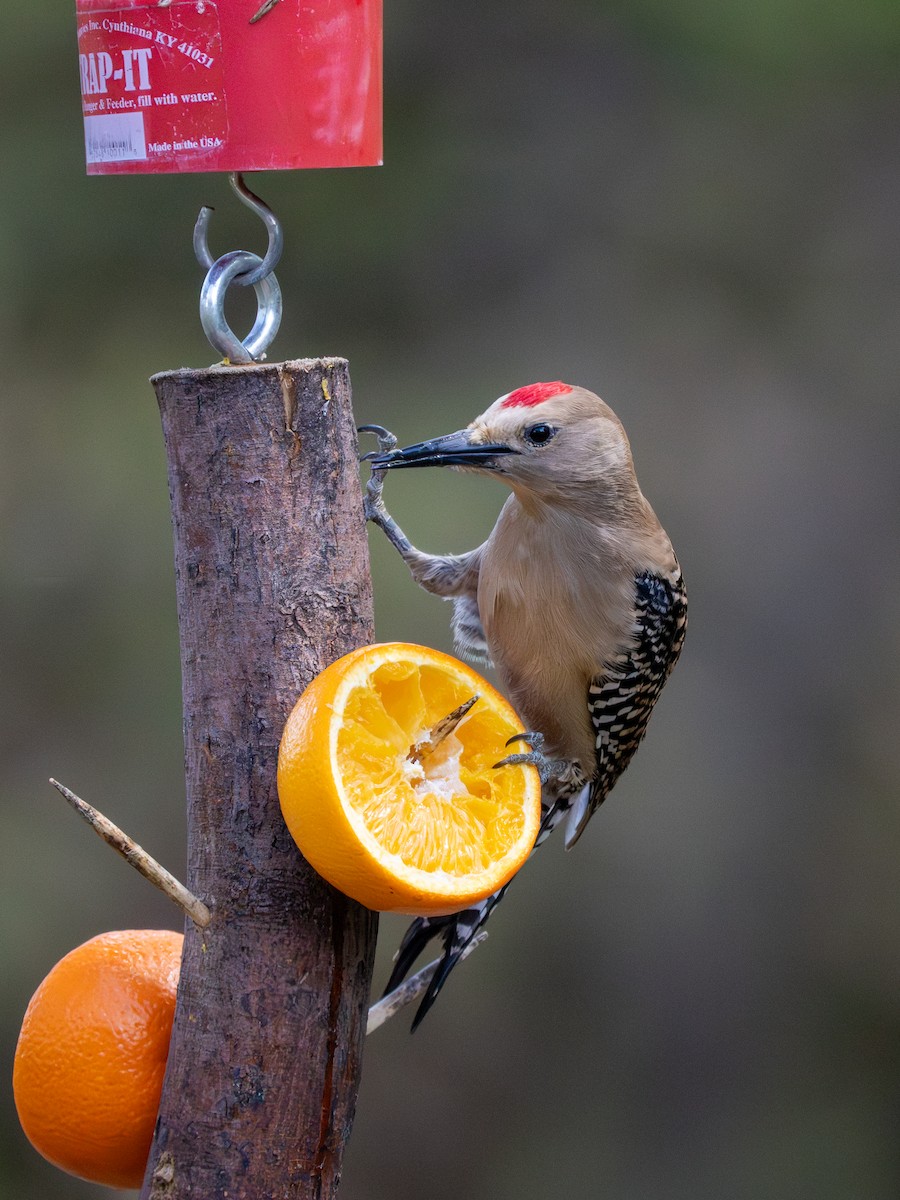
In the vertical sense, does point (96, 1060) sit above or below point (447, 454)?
below

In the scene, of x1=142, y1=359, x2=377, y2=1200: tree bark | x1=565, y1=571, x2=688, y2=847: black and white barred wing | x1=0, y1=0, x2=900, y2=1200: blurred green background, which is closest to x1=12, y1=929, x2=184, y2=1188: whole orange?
x1=142, y1=359, x2=377, y2=1200: tree bark

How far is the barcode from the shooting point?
1.18m

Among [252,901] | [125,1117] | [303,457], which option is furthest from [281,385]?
[125,1117]

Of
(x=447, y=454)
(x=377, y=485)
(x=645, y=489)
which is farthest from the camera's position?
(x=645, y=489)

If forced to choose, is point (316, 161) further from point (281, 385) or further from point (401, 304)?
point (401, 304)

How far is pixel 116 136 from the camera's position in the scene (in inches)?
46.8

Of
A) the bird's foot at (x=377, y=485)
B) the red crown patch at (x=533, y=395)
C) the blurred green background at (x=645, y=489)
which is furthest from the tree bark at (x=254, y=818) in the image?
the blurred green background at (x=645, y=489)

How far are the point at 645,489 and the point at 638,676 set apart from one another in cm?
191

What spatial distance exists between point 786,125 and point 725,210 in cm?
28

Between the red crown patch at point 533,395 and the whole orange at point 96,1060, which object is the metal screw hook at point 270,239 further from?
the whole orange at point 96,1060

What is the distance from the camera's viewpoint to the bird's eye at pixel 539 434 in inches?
62.9

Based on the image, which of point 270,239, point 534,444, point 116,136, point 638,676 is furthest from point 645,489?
point 116,136

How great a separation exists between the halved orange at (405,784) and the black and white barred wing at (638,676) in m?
0.48

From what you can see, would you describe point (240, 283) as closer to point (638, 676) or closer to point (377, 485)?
point (377, 485)
